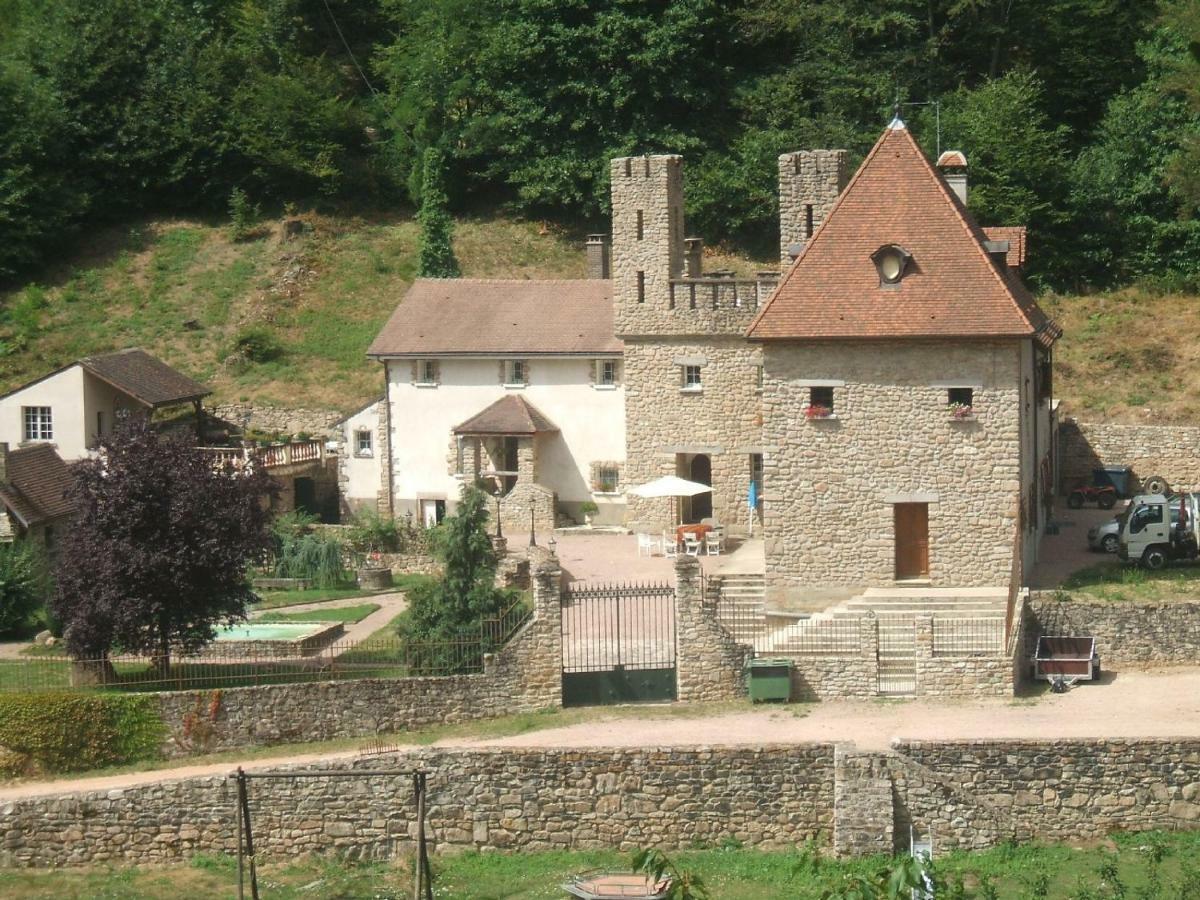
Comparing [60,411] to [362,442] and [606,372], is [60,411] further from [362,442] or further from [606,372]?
[606,372]

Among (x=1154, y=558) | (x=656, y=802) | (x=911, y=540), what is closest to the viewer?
(x=656, y=802)

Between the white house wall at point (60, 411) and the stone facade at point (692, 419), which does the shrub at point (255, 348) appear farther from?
the stone facade at point (692, 419)

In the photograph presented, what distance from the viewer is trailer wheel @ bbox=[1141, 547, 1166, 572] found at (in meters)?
34.8

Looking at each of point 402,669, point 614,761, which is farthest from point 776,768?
point 402,669

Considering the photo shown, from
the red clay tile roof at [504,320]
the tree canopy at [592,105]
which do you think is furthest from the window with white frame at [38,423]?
the tree canopy at [592,105]

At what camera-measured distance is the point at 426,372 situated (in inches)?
1774

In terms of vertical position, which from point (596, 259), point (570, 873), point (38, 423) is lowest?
point (570, 873)

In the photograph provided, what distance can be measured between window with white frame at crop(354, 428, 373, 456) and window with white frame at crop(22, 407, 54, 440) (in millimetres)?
7013

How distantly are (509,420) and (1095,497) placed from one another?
41.8 feet

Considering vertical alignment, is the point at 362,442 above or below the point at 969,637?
above

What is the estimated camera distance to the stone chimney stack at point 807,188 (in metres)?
39.8

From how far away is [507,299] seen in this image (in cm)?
4578

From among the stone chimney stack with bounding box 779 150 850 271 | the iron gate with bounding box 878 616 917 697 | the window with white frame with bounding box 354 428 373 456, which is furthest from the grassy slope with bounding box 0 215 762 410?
the iron gate with bounding box 878 616 917 697

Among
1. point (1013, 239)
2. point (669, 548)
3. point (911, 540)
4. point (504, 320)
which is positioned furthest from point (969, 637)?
point (504, 320)
